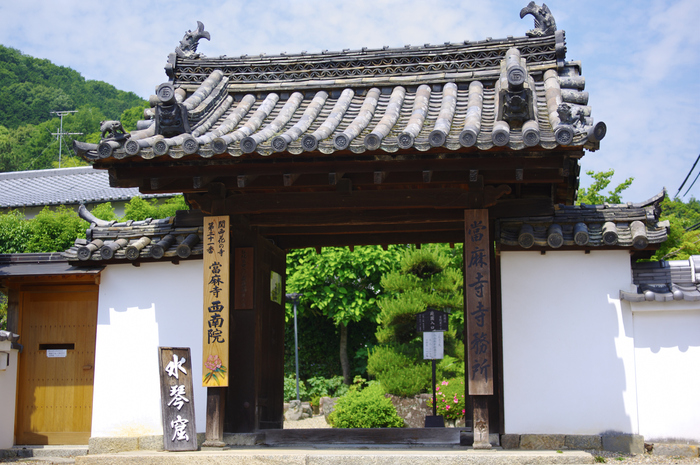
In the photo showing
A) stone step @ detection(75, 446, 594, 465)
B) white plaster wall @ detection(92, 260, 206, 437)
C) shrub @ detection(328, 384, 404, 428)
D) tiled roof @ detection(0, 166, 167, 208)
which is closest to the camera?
stone step @ detection(75, 446, 594, 465)

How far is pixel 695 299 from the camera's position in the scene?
8.25 metres

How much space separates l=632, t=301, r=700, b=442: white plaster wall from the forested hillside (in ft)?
143

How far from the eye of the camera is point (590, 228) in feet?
28.5

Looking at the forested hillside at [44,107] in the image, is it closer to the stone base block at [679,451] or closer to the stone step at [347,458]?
the stone step at [347,458]

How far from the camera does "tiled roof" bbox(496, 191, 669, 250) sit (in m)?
8.38

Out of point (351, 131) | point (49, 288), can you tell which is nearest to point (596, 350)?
point (351, 131)

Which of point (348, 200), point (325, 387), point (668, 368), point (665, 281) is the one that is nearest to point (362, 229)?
point (348, 200)

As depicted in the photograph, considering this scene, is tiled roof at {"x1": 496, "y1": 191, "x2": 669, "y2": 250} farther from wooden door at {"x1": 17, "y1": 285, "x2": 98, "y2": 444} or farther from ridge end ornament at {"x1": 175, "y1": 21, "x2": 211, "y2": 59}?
wooden door at {"x1": 17, "y1": 285, "x2": 98, "y2": 444}

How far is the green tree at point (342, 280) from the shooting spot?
2242 cm

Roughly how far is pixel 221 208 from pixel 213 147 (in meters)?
1.43

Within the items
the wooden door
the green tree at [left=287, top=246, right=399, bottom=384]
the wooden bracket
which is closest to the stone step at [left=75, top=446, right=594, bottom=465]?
the wooden bracket

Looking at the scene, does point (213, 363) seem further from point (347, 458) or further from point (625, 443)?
point (625, 443)

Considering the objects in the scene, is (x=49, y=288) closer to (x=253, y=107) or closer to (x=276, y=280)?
(x=276, y=280)

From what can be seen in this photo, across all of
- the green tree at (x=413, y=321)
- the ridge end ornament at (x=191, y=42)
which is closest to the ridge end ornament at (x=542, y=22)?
the ridge end ornament at (x=191, y=42)
